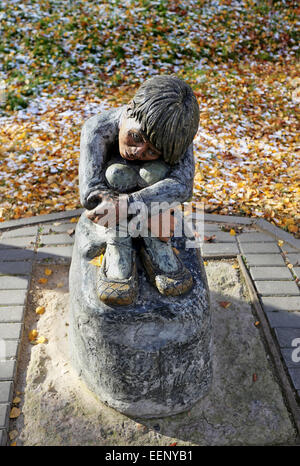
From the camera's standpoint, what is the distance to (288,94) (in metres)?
7.54

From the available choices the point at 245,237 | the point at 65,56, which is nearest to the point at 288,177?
the point at 245,237

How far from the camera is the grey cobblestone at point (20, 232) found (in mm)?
4695

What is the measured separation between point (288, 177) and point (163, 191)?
11.5 ft

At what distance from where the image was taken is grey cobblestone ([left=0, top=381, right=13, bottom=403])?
3.22 meters

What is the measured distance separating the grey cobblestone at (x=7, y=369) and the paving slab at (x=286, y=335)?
1978 millimetres

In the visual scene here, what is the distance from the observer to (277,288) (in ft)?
13.6

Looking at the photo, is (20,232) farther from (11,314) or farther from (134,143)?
(134,143)

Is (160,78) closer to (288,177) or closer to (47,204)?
(47,204)

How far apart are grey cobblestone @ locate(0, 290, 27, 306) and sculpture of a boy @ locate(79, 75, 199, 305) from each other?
125 centimetres

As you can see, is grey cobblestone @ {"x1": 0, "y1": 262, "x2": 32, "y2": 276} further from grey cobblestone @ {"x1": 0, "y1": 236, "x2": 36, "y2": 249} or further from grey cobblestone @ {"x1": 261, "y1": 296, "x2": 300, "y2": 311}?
grey cobblestone @ {"x1": 261, "y1": 296, "x2": 300, "y2": 311}

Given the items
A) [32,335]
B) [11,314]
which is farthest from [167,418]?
[11,314]

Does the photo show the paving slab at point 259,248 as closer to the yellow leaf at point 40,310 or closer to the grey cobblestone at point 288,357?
the grey cobblestone at point 288,357

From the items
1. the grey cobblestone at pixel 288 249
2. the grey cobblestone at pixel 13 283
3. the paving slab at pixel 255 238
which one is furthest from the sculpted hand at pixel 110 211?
the grey cobblestone at pixel 288 249

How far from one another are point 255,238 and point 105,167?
2.20 m
